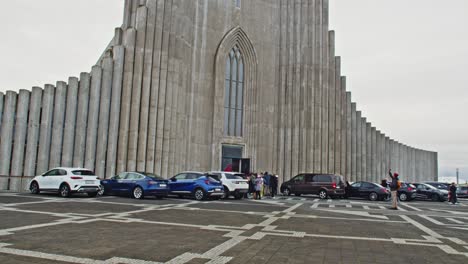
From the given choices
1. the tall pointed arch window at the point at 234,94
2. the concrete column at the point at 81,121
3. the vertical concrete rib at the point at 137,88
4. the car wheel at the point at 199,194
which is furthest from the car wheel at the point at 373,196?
the concrete column at the point at 81,121

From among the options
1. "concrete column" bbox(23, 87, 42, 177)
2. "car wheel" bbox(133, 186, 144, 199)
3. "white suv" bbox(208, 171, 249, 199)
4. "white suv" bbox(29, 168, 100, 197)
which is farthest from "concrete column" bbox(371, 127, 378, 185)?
"concrete column" bbox(23, 87, 42, 177)

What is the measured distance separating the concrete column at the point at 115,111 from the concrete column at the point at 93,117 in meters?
0.93

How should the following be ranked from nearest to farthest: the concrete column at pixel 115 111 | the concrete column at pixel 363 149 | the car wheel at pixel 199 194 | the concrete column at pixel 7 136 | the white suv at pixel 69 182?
the white suv at pixel 69 182 → the car wheel at pixel 199 194 → the concrete column at pixel 7 136 → the concrete column at pixel 115 111 → the concrete column at pixel 363 149

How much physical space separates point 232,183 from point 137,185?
5.07 metres

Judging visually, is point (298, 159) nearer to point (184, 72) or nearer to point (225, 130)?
point (225, 130)

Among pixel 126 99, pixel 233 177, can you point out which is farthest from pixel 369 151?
pixel 126 99

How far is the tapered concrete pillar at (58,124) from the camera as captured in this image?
79.8 ft

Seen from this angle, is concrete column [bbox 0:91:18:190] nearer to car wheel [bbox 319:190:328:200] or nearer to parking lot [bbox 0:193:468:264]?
parking lot [bbox 0:193:468:264]

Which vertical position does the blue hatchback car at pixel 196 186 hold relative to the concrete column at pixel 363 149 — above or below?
below

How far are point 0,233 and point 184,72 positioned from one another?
23815 mm

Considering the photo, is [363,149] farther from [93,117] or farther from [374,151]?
[93,117]

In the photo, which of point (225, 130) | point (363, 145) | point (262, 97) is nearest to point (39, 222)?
point (225, 130)

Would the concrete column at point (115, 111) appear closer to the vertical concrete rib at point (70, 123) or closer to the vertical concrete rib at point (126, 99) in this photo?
the vertical concrete rib at point (126, 99)

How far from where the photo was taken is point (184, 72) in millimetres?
31359
